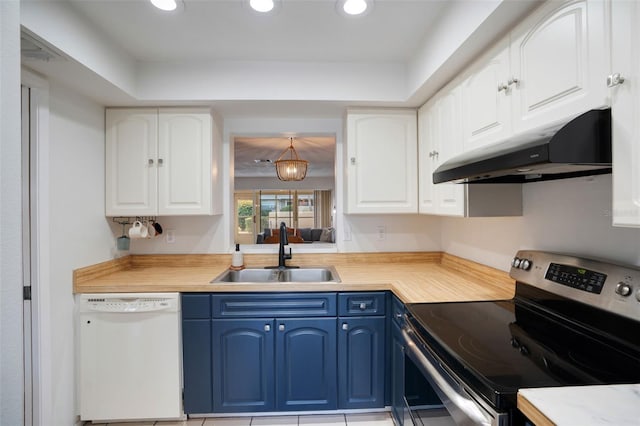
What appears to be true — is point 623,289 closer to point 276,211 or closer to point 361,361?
point 361,361

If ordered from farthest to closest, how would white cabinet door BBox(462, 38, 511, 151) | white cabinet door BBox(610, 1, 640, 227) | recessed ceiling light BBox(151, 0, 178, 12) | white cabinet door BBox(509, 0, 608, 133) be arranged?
1. recessed ceiling light BBox(151, 0, 178, 12)
2. white cabinet door BBox(462, 38, 511, 151)
3. white cabinet door BBox(509, 0, 608, 133)
4. white cabinet door BBox(610, 1, 640, 227)

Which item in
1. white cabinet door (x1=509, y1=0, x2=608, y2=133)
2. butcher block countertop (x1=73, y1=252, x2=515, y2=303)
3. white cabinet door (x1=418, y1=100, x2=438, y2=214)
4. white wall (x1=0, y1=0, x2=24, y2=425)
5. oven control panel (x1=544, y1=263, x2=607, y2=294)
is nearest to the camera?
white wall (x1=0, y1=0, x2=24, y2=425)

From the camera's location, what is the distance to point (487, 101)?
1420mm

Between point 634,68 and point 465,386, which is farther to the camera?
point 465,386

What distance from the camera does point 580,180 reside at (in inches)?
50.6

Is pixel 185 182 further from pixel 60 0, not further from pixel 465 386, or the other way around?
pixel 465 386

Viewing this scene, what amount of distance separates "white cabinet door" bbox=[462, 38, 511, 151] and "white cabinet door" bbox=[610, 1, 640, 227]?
1.46ft

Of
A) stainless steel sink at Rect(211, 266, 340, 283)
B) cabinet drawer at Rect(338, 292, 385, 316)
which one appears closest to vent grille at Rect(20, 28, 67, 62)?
stainless steel sink at Rect(211, 266, 340, 283)

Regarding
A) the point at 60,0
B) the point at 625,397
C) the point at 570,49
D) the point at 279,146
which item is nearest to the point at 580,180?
the point at 570,49

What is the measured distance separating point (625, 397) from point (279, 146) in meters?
4.51

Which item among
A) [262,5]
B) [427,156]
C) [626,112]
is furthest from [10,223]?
[427,156]

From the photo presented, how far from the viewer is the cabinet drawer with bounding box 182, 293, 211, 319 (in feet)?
6.17

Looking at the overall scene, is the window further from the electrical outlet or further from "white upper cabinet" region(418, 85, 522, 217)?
"white upper cabinet" region(418, 85, 522, 217)

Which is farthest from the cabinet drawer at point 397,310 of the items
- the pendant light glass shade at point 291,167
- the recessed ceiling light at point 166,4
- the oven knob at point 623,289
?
the pendant light glass shade at point 291,167
